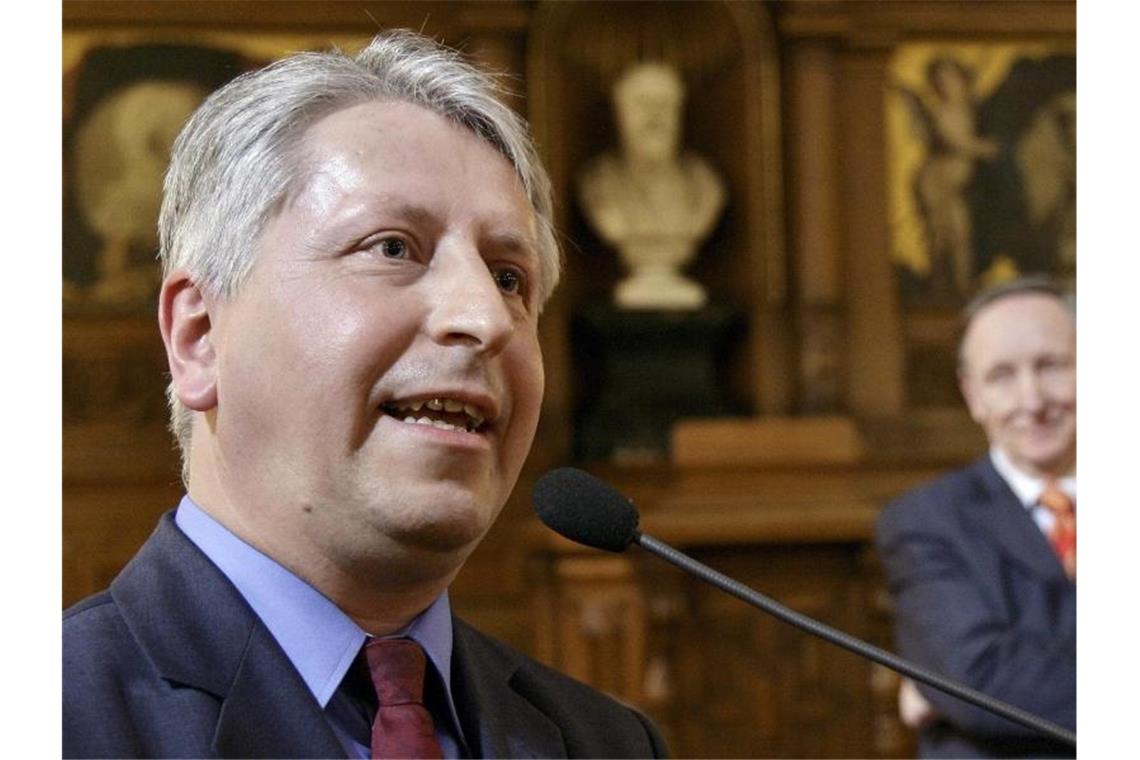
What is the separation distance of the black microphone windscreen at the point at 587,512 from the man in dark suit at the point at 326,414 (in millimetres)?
69

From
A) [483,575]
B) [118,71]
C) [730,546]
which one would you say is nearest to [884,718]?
[730,546]

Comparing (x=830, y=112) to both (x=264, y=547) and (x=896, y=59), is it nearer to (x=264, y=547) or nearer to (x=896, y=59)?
(x=896, y=59)

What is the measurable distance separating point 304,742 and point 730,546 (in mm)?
4516

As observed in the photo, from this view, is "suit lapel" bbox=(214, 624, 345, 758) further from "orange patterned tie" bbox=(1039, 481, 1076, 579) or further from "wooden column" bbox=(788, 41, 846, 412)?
"wooden column" bbox=(788, 41, 846, 412)

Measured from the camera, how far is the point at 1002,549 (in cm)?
320

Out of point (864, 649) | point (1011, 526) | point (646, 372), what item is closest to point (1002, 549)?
point (1011, 526)

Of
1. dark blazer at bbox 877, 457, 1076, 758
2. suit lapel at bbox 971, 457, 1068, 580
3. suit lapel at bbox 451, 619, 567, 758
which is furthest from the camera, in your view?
suit lapel at bbox 971, 457, 1068, 580

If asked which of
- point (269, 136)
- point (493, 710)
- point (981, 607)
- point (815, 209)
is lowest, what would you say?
point (981, 607)

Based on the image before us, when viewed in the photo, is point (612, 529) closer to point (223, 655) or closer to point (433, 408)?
point (433, 408)

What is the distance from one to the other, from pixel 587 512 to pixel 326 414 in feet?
0.89

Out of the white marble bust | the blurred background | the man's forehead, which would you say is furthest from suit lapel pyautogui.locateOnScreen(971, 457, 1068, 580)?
the white marble bust

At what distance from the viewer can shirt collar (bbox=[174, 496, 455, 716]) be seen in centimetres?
144

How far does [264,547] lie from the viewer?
1.44m

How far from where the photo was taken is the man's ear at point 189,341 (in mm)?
1435
